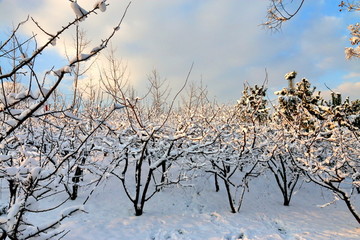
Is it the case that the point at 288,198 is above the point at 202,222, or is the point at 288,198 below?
above

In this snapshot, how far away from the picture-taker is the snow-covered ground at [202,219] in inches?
246

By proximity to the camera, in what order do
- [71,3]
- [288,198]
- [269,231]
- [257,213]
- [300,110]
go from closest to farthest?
[71,3]
[269,231]
[257,213]
[300,110]
[288,198]

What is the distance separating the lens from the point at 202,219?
7.34 metres

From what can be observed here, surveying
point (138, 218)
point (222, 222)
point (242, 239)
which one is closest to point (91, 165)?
point (138, 218)

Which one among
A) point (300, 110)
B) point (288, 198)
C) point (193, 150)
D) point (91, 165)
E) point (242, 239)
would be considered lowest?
point (242, 239)

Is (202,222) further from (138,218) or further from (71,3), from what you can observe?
(71,3)

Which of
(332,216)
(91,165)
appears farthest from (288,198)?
(91,165)

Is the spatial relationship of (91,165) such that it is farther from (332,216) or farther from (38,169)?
(332,216)

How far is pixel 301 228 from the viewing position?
704 centimetres

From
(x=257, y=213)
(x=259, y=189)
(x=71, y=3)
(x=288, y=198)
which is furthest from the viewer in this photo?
(x=259, y=189)

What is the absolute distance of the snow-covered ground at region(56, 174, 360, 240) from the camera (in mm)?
6250

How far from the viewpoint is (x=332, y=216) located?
28.1 feet

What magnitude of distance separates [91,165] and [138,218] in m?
2.26

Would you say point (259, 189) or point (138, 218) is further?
point (259, 189)
